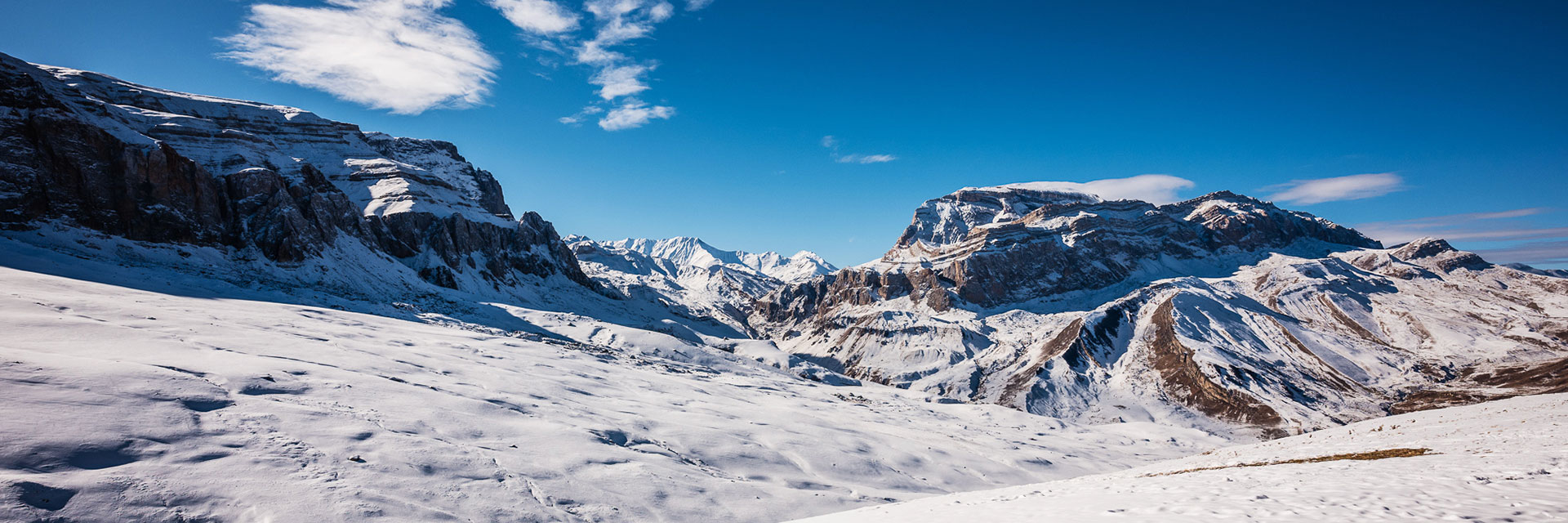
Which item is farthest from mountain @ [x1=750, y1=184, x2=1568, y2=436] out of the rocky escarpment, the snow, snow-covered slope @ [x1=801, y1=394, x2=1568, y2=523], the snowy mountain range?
the snow

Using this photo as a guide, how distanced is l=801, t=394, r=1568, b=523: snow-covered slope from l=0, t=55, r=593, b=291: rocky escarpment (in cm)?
10140

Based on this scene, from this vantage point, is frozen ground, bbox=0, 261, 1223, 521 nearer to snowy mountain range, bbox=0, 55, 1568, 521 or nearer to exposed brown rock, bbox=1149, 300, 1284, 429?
snowy mountain range, bbox=0, 55, 1568, 521

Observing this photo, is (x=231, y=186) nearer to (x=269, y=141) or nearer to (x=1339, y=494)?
(x=269, y=141)

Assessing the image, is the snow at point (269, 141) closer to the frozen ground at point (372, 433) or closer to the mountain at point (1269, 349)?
the frozen ground at point (372, 433)

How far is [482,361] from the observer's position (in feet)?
146

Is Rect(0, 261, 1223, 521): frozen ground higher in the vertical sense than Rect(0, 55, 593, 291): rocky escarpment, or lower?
lower

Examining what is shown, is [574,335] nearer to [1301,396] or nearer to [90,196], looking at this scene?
[90,196]

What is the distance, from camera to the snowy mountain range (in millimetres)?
17516

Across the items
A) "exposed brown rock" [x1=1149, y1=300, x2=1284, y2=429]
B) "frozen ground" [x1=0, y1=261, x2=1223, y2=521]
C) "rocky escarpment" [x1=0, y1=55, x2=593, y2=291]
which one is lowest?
"exposed brown rock" [x1=1149, y1=300, x2=1284, y2=429]

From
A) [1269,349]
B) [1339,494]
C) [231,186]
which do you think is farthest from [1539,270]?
[231,186]

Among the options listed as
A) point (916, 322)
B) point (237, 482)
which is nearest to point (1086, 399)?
point (916, 322)

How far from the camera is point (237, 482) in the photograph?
15148 mm

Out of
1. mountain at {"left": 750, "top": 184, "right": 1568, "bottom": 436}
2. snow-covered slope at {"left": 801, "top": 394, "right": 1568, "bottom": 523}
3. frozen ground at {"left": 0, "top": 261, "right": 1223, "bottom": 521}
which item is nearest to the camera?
snow-covered slope at {"left": 801, "top": 394, "right": 1568, "bottom": 523}

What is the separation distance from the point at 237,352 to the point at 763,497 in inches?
1029
